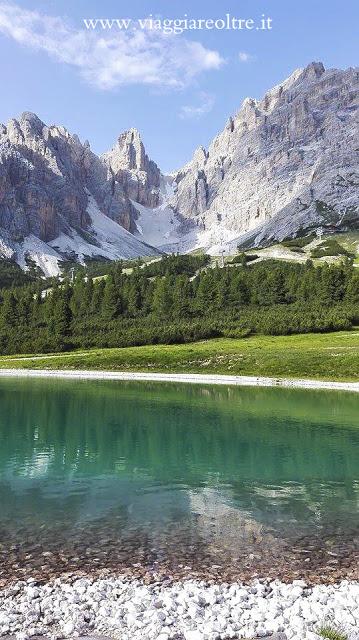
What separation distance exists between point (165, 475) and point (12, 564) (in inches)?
→ 583

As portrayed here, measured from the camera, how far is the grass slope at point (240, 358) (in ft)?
269

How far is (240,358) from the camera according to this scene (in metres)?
91.2

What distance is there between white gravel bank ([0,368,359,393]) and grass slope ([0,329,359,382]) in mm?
2574

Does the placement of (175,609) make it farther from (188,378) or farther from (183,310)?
(183,310)

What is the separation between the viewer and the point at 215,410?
54.7 metres

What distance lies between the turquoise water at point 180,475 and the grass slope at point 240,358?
19.8 m

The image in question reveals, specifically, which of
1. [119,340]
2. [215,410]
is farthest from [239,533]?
[119,340]

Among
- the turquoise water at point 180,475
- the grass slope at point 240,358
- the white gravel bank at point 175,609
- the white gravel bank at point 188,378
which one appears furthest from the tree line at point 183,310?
the white gravel bank at point 175,609

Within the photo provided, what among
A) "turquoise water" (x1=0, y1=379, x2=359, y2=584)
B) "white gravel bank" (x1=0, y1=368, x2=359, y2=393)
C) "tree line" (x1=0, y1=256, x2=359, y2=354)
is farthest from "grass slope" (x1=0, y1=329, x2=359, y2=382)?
"turquoise water" (x1=0, y1=379, x2=359, y2=584)

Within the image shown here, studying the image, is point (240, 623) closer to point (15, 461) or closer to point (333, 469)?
point (333, 469)

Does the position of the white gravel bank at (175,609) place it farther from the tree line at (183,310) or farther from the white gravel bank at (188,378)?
the tree line at (183,310)

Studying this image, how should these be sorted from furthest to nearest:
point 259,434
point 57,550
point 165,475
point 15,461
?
point 259,434 < point 15,461 < point 165,475 < point 57,550

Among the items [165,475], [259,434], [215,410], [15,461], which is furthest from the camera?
[215,410]

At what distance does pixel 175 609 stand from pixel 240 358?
78255mm
